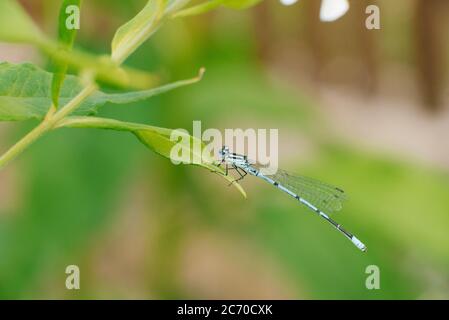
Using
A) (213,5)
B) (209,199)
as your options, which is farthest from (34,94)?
(209,199)

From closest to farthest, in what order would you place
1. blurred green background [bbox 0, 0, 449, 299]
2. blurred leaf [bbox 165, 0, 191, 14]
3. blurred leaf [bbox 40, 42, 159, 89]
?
blurred leaf [bbox 40, 42, 159, 89] → blurred leaf [bbox 165, 0, 191, 14] → blurred green background [bbox 0, 0, 449, 299]

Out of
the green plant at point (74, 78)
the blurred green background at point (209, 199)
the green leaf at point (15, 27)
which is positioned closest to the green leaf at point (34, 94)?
the green plant at point (74, 78)

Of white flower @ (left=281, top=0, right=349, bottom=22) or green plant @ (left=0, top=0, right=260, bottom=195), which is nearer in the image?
green plant @ (left=0, top=0, right=260, bottom=195)

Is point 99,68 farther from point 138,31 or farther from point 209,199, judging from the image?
point 209,199

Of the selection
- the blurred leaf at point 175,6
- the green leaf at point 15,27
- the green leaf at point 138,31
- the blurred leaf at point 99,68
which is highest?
the blurred leaf at point 175,6

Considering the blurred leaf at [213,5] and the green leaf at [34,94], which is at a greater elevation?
the blurred leaf at [213,5]

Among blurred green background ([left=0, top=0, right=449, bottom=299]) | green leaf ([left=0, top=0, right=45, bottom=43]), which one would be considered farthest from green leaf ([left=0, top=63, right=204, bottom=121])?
blurred green background ([left=0, top=0, right=449, bottom=299])

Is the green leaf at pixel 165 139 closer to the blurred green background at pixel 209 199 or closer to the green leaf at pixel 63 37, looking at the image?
the green leaf at pixel 63 37

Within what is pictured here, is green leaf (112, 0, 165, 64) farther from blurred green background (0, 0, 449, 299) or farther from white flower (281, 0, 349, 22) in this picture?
blurred green background (0, 0, 449, 299)
